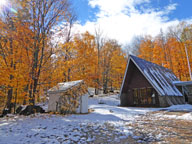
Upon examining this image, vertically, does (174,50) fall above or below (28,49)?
above

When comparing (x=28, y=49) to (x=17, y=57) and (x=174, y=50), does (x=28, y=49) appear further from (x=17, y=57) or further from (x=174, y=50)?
(x=174, y=50)

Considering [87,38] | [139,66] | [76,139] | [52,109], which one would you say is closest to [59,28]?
[52,109]

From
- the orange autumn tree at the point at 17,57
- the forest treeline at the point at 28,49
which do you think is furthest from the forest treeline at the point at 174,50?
the orange autumn tree at the point at 17,57

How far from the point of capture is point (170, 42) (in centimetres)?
3128

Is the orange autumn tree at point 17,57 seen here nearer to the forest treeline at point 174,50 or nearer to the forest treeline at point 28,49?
the forest treeline at point 28,49

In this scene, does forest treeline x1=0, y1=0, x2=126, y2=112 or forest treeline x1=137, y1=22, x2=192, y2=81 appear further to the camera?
forest treeline x1=137, y1=22, x2=192, y2=81

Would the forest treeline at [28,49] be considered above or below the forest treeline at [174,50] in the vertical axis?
below

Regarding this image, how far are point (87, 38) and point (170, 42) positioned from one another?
2004cm

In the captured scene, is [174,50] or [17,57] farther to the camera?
[174,50]

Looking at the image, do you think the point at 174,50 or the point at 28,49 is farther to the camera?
the point at 174,50

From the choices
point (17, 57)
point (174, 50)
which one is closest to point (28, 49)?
point (17, 57)

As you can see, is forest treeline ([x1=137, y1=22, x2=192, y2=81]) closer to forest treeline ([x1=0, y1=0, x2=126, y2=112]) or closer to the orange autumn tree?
forest treeline ([x1=0, y1=0, x2=126, y2=112])

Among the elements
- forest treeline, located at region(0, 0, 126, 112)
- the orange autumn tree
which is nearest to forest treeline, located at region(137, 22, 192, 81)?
forest treeline, located at region(0, 0, 126, 112)

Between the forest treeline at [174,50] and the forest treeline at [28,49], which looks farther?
the forest treeline at [174,50]
